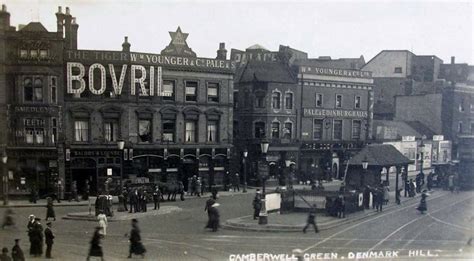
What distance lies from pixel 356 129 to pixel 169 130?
921 cm

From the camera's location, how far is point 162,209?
18.5 meters

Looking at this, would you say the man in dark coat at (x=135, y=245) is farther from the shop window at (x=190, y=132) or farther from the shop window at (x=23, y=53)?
the shop window at (x=190, y=132)

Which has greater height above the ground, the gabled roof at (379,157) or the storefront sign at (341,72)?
the storefront sign at (341,72)

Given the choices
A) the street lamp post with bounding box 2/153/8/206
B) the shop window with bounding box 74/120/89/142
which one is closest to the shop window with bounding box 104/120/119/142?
the shop window with bounding box 74/120/89/142

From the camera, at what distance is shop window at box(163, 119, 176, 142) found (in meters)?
22.4

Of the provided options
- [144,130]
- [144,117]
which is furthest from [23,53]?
[144,130]

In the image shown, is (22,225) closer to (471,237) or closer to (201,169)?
(201,169)

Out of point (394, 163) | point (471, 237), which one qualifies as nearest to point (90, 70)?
point (394, 163)

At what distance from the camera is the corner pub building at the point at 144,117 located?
18609mm

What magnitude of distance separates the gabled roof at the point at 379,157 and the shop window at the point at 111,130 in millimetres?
10310

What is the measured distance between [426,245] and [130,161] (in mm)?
13347

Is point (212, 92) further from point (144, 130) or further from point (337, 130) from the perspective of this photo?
point (337, 130)

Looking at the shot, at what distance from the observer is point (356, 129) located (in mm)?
23938

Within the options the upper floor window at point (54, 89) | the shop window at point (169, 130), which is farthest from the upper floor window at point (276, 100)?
the upper floor window at point (54, 89)
